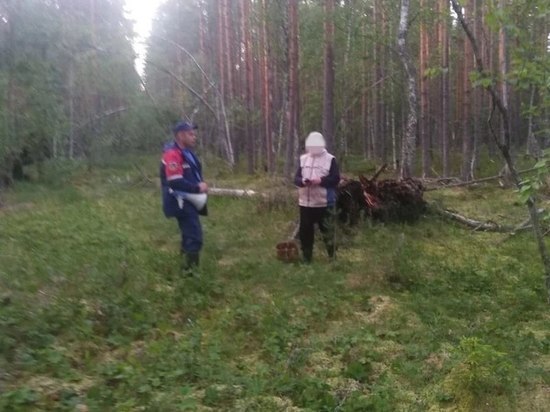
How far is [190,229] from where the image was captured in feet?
23.6

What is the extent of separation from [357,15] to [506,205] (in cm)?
959

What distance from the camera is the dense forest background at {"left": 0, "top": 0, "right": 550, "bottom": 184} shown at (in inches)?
663

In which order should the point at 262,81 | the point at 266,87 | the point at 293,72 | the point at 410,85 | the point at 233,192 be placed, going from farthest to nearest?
1. the point at 262,81
2. the point at 266,87
3. the point at 410,85
4. the point at 293,72
5. the point at 233,192

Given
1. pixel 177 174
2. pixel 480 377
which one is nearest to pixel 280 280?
pixel 177 174

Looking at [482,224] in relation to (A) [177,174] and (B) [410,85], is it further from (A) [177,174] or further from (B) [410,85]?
(B) [410,85]

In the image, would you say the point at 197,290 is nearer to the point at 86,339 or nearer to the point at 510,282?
the point at 86,339

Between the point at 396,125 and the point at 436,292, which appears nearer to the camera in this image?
the point at 436,292

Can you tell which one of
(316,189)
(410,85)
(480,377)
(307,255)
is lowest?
(480,377)

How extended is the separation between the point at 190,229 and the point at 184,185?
22.9 inches

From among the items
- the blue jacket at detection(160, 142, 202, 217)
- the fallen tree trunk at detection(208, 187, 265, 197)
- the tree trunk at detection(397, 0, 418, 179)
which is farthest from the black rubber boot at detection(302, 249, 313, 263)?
the tree trunk at detection(397, 0, 418, 179)

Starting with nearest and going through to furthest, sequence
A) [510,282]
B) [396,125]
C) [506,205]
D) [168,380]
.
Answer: [168,380] < [510,282] < [506,205] < [396,125]

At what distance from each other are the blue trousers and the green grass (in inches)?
14.8

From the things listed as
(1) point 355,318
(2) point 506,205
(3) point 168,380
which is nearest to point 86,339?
(3) point 168,380

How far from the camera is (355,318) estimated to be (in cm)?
627
